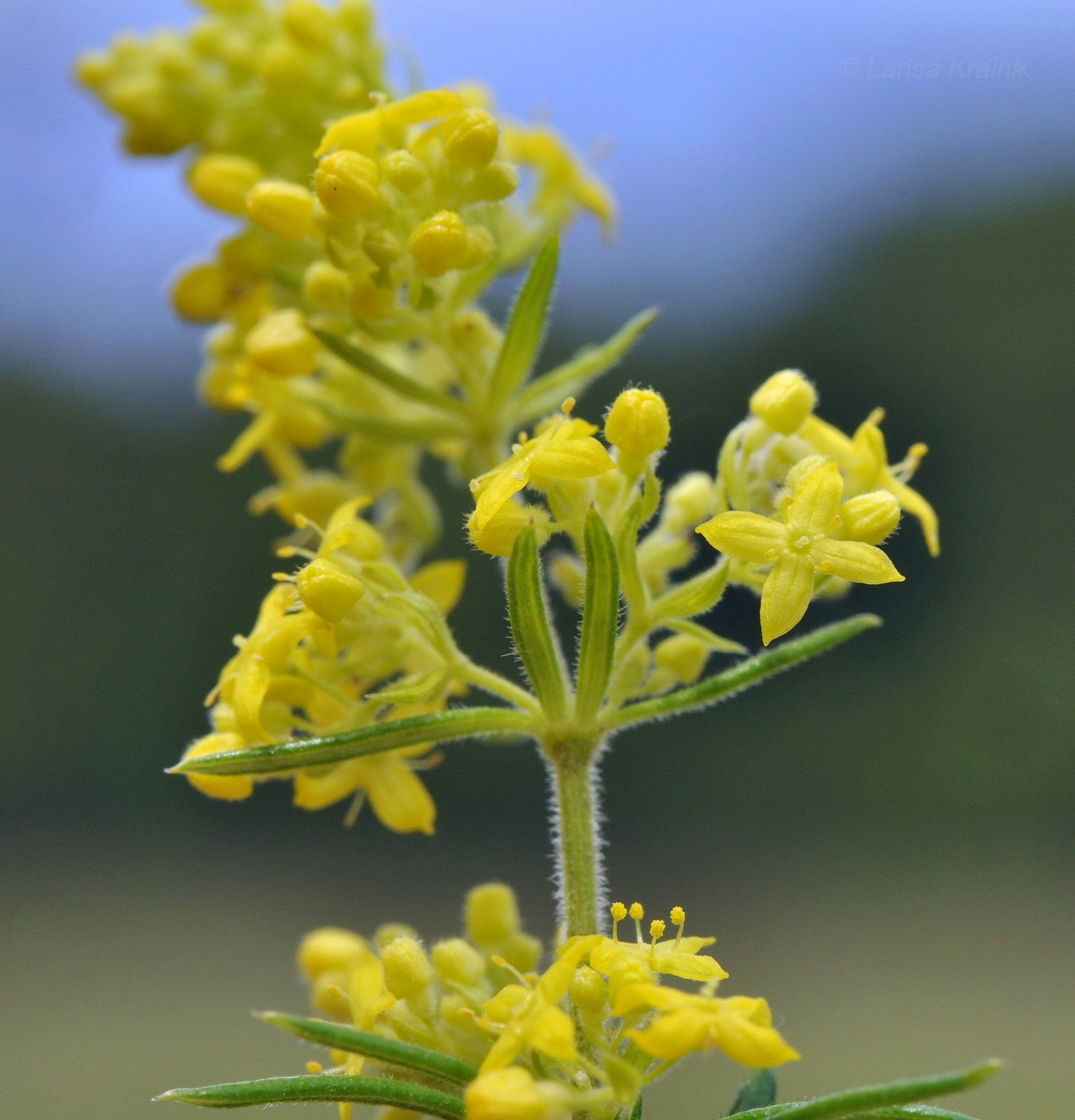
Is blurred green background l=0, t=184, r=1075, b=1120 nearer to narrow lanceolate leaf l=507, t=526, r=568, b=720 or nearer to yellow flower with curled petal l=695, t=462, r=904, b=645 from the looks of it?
narrow lanceolate leaf l=507, t=526, r=568, b=720

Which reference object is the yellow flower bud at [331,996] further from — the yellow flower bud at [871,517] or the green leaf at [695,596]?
the yellow flower bud at [871,517]

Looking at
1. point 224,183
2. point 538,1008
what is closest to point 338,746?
point 538,1008

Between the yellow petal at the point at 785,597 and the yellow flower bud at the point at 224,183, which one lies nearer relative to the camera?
the yellow petal at the point at 785,597

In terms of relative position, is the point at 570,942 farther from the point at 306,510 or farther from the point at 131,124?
the point at 131,124

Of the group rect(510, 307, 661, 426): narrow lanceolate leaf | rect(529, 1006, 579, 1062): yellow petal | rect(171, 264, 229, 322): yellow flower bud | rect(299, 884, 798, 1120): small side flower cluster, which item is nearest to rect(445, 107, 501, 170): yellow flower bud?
rect(510, 307, 661, 426): narrow lanceolate leaf

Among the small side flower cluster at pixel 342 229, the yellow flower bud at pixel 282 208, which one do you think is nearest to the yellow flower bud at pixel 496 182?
the small side flower cluster at pixel 342 229

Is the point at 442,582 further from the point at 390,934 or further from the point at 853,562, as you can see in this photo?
the point at 853,562
